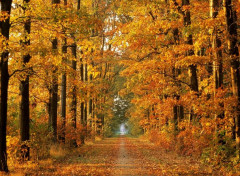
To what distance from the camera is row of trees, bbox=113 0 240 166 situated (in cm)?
1031

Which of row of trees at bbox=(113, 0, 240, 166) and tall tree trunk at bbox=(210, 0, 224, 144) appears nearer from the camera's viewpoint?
row of trees at bbox=(113, 0, 240, 166)

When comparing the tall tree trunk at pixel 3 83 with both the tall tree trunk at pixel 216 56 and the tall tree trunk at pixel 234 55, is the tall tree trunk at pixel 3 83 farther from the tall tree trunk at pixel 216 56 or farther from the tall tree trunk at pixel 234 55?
the tall tree trunk at pixel 216 56

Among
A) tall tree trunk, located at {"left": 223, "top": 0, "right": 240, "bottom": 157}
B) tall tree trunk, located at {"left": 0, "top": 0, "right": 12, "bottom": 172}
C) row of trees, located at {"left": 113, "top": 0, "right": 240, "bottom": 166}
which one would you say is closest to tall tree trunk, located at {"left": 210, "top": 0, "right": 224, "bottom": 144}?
row of trees, located at {"left": 113, "top": 0, "right": 240, "bottom": 166}

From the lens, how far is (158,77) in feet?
56.9

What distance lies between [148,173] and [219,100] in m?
3.84

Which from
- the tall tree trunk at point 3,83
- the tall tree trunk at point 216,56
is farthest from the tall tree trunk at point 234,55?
the tall tree trunk at point 3,83

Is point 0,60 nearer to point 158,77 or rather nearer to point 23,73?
point 23,73

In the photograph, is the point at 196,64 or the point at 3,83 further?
the point at 196,64

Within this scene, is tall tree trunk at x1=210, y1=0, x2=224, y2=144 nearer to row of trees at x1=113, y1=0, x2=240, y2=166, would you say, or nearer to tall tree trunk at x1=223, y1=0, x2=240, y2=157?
row of trees at x1=113, y1=0, x2=240, y2=166

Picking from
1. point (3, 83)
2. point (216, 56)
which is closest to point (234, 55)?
point (216, 56)

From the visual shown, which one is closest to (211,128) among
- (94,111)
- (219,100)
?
(219,100)

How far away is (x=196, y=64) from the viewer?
48.6ft

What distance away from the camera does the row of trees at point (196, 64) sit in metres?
10.3

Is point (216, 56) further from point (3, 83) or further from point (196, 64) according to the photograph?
point (3, 83)
